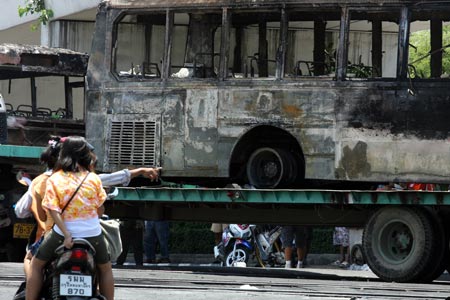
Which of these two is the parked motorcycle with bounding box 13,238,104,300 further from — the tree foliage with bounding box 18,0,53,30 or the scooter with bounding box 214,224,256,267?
the tree foliage with bounding box 18,0,53,30

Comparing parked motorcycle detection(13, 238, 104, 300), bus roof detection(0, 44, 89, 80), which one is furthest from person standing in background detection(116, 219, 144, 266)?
parked motorcycle detection(13, 238, 104, 300)

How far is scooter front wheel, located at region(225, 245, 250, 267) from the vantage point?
67.9ft

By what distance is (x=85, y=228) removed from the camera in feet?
28.9

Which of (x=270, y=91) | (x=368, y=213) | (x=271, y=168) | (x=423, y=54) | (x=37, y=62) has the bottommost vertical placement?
(x=368, y=213)

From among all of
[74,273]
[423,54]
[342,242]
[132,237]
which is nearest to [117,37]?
[423,54]

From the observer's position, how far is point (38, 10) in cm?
2703

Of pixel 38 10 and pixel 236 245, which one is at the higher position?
pixel 38 10

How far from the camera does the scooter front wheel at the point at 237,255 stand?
20703 millimetres

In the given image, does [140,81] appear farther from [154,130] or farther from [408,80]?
[408,80]

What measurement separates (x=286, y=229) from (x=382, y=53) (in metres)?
4.51

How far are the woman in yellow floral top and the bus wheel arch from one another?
6.89 metres

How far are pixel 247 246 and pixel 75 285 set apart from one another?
12292 mm

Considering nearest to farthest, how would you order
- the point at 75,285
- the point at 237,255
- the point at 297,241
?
the point at 75,285, the point at 297,241, the point at 237,255

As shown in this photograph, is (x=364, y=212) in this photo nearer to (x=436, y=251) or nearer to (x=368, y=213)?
(x=368, y=213)
